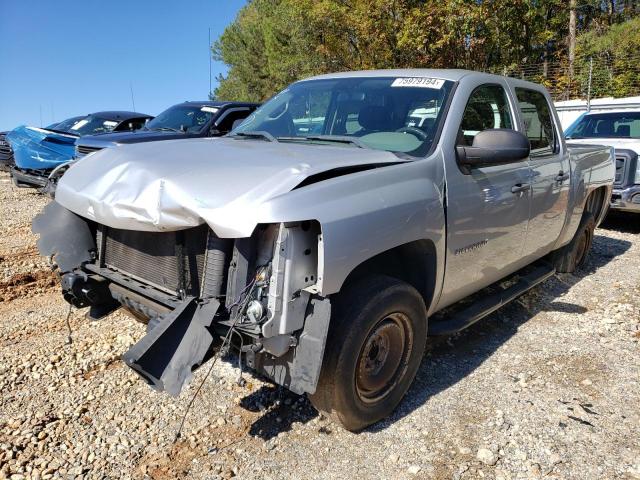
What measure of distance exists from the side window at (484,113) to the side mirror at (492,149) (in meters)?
0.14

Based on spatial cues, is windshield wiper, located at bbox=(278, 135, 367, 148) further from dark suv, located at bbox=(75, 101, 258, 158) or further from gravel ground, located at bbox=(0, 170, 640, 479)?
dark suv, located at bbox=(75, 101, 258, 158)

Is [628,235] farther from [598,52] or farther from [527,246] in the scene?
[598,52]

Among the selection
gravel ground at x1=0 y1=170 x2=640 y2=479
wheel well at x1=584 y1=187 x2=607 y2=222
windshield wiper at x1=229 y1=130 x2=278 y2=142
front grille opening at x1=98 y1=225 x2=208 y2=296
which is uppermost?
windshield wiper at x1=229 y1=130 x2=278 y2=142

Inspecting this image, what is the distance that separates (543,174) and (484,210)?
111 cm

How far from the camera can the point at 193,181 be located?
2500 millimetres

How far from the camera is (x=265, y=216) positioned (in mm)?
2213

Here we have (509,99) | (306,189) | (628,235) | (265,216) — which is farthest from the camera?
(628,235)

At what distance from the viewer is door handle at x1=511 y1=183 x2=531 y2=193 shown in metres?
3.70

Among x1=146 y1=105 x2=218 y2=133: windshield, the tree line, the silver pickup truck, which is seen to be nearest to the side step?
the silver pickup truck

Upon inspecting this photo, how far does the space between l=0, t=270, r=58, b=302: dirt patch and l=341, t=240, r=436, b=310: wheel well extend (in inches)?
144

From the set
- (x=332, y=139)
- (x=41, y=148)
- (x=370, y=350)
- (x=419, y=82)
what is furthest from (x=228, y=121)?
(x=370, y=350)

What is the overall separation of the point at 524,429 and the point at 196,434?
1.88 meters

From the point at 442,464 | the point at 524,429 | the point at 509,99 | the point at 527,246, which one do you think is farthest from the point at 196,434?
the point at 509,99

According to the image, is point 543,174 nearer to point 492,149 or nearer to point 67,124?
point 492,149
